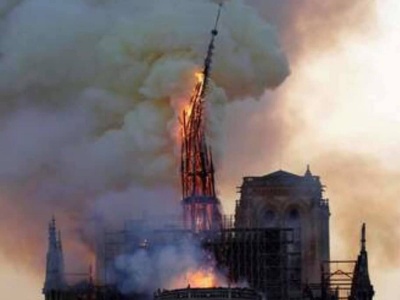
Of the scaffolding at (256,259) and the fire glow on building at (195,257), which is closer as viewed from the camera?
the fire glow on building at (195,257)

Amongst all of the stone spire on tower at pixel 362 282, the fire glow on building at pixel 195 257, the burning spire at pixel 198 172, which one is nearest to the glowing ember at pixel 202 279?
the fire glow on building at pixel 195 257

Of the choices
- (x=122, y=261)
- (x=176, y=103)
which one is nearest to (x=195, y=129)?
(x=176, y=103)

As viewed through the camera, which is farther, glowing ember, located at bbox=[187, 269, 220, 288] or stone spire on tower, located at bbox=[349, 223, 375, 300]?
stone spire on tower, located at bbox=[349, 223, 375, 300]

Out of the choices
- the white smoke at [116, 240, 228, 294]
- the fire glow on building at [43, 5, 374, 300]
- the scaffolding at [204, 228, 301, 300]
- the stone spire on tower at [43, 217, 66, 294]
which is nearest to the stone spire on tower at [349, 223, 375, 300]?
the fire glow on building at [43, 5, 374, 300]

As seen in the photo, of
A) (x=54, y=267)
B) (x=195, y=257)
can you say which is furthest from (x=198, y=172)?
(x=54, y=267)

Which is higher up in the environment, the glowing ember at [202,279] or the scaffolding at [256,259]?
the scaffolding at [256,259]

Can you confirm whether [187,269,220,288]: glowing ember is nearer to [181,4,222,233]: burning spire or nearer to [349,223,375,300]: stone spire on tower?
[181,4,222,233]: burning spire

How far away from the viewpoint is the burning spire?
183500mm

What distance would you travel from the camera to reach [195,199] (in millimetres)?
188875

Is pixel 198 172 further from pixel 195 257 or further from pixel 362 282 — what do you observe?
pixel 362 282

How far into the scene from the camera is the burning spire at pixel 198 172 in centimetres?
18350

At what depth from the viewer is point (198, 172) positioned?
188625 millimetres

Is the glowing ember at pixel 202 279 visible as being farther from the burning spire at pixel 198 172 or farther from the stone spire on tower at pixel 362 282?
the stone spire on tower at pixel 362 282

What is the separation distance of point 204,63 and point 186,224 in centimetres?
1798
